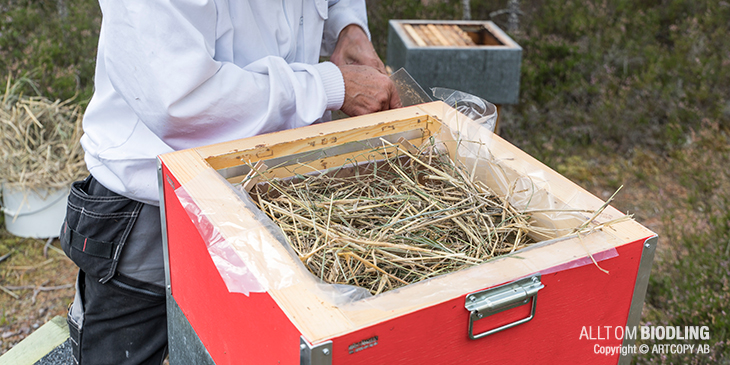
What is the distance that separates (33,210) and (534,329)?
321cm

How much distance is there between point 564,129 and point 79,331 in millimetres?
4006

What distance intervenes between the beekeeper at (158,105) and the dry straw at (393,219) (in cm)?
18

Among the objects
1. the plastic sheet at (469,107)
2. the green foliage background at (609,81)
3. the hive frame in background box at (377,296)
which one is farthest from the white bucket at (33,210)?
the plastic sheet at (469,107)

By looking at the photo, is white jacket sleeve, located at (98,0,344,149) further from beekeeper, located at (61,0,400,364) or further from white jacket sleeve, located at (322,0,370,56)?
white jacket sleeve, located at (322,0,370,56)

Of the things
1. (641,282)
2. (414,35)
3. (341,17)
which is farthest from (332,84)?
(414,35)

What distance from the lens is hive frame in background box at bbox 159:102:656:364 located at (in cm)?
84

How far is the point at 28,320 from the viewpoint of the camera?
2994 mm

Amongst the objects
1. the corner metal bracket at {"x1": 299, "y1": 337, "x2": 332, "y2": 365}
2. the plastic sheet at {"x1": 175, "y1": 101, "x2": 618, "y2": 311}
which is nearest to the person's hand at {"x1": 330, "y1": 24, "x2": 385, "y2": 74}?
the plastic sheet at {"x1": 175, "y1": 101, "x2": 618, "y2": 311}

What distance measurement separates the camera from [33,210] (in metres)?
3.38

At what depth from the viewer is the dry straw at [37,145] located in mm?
3285

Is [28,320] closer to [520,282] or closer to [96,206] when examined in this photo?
[96,206]

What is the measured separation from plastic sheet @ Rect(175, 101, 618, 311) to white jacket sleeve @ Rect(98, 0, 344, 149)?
0.57 feet

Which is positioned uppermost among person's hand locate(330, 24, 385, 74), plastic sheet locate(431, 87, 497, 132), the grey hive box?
person's hand locate(330, 24, 385, 74)

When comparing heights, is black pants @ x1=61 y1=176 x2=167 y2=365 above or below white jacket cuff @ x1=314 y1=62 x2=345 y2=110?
below
